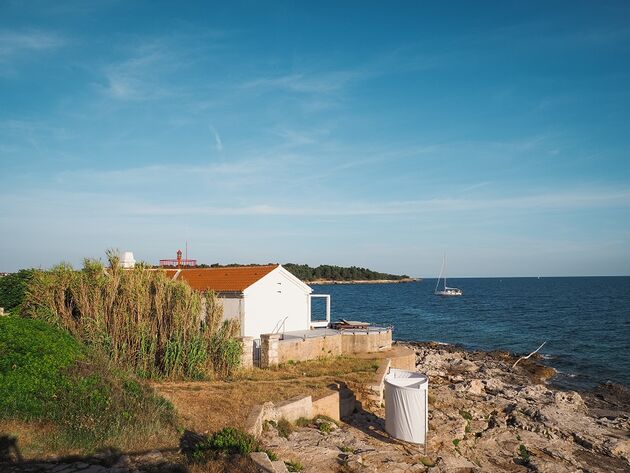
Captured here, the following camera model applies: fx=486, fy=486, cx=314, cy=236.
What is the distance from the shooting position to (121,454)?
30.3 ft

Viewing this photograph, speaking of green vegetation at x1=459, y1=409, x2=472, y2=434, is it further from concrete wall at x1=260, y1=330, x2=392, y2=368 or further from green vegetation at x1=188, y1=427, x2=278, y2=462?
green vegetation at x1=188, y1=427, x2=278, y2=462

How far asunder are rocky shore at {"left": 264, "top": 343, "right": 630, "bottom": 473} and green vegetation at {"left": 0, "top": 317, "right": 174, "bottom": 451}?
9.73ft

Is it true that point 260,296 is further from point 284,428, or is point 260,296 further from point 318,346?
point 284,428

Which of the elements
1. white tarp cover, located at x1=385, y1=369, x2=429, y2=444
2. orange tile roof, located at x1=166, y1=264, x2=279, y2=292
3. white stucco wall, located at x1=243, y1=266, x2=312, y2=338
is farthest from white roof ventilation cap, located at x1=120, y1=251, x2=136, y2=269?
white tarp cover, located at x1=385, y1=369, x2=429, y2=444

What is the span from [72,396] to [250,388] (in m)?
5.33

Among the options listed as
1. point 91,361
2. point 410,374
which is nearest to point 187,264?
point 91,361

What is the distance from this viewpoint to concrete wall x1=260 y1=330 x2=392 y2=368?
1873 cm

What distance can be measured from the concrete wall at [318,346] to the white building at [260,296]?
3.07m

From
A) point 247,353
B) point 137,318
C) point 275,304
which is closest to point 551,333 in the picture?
point 275,304

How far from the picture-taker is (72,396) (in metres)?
10.9

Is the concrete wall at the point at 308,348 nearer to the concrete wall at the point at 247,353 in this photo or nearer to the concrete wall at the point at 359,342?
the concrete wall at the point at 359,342

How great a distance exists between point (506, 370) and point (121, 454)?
26480mm

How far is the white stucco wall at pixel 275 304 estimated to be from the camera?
22844mm

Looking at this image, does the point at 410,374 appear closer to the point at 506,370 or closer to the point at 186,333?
the point at 186,333
